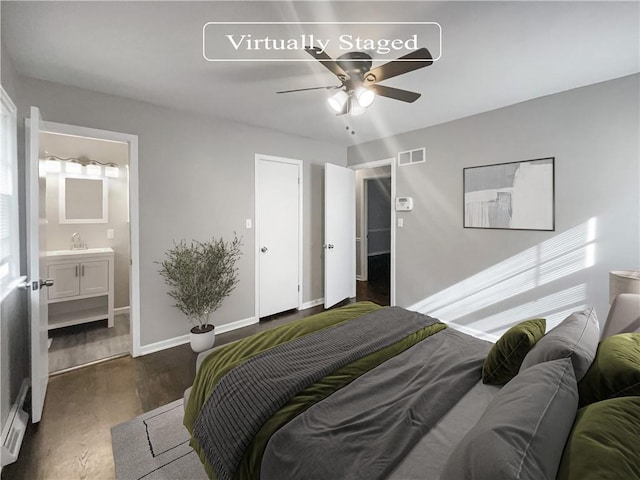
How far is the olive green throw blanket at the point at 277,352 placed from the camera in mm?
1102

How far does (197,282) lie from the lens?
2930mm

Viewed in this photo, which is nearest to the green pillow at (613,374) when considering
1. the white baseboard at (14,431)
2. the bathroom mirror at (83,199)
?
the white baseboard at (14,431)

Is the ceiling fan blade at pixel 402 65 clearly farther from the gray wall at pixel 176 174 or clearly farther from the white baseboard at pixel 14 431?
the white baseboard at pixel 14 431

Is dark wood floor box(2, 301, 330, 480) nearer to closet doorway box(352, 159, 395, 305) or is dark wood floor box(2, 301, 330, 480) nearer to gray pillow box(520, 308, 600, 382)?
gray pillow box(520, 308, 600, 382)

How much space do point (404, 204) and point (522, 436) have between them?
341 cm

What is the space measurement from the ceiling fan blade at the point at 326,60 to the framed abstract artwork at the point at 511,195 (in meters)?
2.06

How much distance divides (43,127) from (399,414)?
126 inches

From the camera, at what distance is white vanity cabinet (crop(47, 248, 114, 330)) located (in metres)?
3.39

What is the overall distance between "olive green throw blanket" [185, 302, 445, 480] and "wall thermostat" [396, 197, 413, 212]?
2.07 meters

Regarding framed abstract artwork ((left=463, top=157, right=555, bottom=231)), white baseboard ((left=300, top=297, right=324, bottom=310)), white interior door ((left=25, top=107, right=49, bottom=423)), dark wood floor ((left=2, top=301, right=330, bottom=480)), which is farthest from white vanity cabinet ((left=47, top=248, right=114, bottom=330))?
framed abstract artwork ((left=463, top=157, right=555, bottom=231))

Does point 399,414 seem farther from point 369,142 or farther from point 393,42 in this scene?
point 369,142

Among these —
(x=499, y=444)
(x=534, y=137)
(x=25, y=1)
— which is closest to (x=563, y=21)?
(x=534, y=137)

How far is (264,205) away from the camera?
151 inches

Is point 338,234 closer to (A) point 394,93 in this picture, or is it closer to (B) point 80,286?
(A) point 394,93
